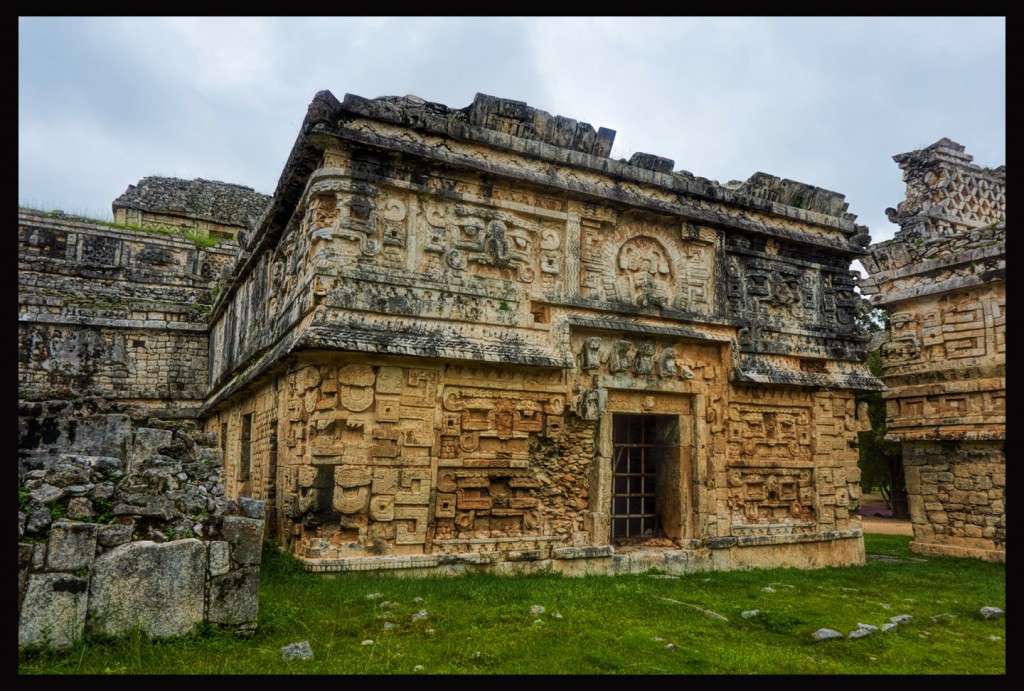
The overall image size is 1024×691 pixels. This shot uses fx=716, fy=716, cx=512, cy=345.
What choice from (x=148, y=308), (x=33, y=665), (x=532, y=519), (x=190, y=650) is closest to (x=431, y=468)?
(x=532, y=519)

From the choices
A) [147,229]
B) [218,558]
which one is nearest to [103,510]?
[218,558]

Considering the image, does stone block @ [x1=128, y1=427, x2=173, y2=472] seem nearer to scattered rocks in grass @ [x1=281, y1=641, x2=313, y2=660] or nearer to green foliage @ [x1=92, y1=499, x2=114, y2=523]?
green foliage @ [x1=92, y1=499, x2=114, y2=523]

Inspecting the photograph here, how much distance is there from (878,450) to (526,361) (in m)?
18.2

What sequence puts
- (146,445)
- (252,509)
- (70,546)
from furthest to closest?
(252,509), (146,445), (70,546)

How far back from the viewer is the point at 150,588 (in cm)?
466

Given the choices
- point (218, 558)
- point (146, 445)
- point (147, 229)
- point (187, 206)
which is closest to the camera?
point (218, 558)

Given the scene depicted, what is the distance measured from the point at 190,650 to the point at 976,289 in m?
12.8

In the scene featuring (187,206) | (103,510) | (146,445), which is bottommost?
(103,510)

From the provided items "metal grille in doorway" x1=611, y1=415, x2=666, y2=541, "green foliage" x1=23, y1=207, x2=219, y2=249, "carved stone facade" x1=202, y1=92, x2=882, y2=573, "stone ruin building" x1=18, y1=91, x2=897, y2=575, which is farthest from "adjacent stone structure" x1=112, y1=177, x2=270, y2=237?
"metal grille in doorway" x1=611, y1=415, x2=666, y2=541

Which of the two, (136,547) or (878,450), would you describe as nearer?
(136,547)

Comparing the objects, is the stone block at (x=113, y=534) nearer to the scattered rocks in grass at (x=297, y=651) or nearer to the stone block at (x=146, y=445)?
the stone block at (x=146, y=445)

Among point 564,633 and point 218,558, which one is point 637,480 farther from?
point 218,558

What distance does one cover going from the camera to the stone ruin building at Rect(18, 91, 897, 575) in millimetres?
8039

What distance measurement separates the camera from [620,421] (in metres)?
12.0
